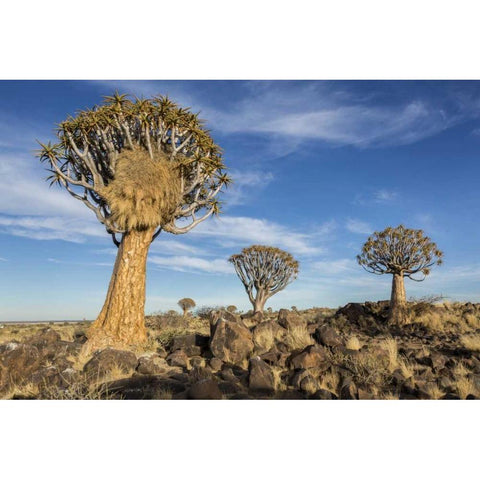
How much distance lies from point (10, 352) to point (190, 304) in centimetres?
2221

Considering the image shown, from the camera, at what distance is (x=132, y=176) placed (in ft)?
32.1

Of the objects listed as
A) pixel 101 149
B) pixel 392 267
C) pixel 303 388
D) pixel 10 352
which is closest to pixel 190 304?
pixel 392 267

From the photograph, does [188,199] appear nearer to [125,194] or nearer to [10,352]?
[125,194]

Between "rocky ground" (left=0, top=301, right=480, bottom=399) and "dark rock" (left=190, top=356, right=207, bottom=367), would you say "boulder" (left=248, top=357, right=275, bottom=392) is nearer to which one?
"rocky ground" (left=0, top=301, right=480, bottom=399)

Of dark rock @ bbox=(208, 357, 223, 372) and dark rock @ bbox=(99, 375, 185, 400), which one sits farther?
dark rock @ bbox=(208, 357, 223, 372)

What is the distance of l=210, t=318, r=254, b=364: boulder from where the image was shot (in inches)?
308

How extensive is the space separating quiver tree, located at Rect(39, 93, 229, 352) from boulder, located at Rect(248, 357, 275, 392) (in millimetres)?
4977

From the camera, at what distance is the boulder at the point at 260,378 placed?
5.64 metres

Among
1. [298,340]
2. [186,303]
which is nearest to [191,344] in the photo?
[298,340]

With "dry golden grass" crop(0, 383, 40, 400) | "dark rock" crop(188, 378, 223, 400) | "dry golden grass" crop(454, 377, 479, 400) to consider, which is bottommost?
"dry golden grass" crop(0, 383, 40, 400)

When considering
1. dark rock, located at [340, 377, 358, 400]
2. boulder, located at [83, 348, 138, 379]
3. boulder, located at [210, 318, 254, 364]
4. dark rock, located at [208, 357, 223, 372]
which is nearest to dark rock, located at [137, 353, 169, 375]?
boulder, located at [83, 348, 138, 379]

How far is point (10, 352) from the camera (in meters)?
7.07

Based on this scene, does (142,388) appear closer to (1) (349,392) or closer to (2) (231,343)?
(2) (231,343)

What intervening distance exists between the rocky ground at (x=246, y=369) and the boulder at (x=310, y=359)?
0.7 inches
